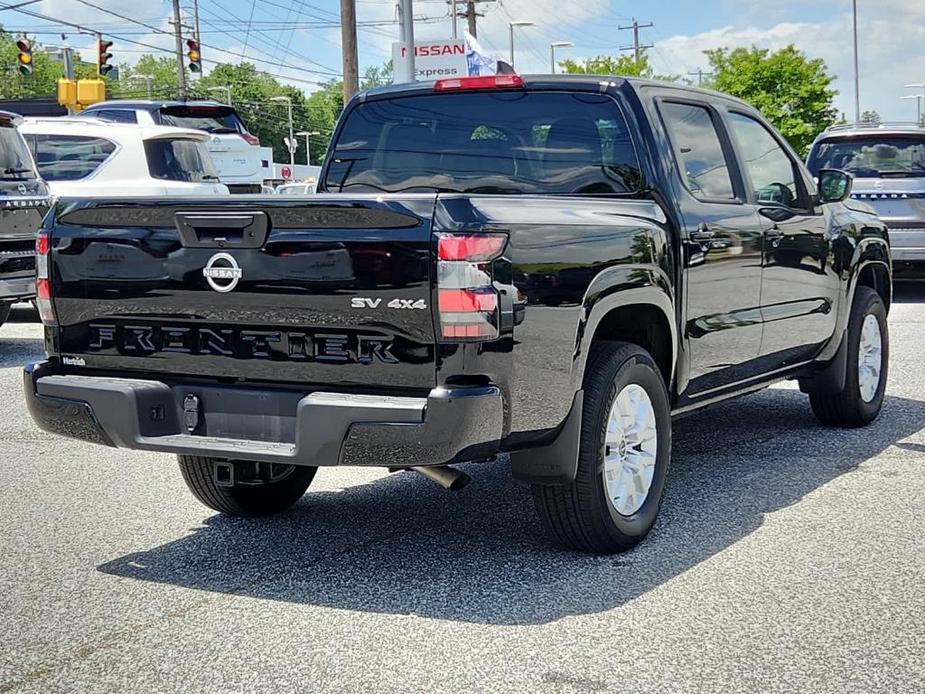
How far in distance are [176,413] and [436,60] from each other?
69.9 ft

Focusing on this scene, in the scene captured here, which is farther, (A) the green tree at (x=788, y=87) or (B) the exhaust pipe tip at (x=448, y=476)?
(A) the green tree at (x=788, y=87)

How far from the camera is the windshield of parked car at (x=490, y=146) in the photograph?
560 centimetres

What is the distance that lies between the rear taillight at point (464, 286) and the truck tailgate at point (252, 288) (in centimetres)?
5

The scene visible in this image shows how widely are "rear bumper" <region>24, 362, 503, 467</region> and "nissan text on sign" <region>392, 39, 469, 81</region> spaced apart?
2053 cm

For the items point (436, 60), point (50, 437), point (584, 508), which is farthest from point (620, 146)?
point (436, 60)

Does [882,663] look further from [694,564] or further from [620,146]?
[620,146]

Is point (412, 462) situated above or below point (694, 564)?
above

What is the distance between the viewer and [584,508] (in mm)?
4770

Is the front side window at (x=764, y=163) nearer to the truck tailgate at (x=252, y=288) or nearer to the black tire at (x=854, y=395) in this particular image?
the black tire at (x=854, y=395)

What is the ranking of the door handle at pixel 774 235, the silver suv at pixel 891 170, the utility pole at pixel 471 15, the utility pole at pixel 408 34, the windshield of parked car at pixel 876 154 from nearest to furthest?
1. the door handle at pixel 774 235
2. the silver suv at pixel 891 170
3. the windshield of parked car at pixel 876 154
4. the utility pole at pixel 408 34
5. the utility pole at pixel 471 15

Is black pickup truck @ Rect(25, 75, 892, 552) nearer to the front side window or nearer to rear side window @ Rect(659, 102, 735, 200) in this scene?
rear side window @ Rect(659, 102, 735, 200)

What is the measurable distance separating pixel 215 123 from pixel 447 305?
16478 mm

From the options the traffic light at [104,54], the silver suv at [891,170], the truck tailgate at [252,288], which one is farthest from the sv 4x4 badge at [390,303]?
the traffic light at [104,54]

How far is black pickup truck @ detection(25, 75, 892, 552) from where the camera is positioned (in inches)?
165
